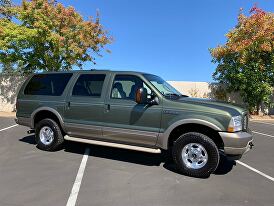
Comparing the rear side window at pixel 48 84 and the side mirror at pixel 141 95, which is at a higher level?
the rear side window at pixel 48 84

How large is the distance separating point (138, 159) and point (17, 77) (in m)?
15.6

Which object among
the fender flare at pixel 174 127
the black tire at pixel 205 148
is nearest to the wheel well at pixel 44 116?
the fender flare at pixel 174 127

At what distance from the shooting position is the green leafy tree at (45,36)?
62.4ft

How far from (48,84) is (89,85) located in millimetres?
1318

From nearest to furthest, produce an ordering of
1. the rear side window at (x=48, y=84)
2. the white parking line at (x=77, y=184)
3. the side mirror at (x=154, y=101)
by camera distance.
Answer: the white parking line at (x=77, y=184)
the side mirror at (x=154, y=101)
the rear side window at (x=48, y=84)

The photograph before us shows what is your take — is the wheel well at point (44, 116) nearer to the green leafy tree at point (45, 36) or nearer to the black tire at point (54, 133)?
the black tire at point (54, 133)

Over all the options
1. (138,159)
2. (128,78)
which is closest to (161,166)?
(138,159)

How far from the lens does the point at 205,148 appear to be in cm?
630

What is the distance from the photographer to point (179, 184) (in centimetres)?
585

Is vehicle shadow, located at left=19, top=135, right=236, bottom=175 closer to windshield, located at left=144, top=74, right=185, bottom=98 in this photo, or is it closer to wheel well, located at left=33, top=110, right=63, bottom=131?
wheel well, located at left=33, top=110, right=63, bottom=131

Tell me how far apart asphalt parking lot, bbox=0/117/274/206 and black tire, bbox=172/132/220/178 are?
0.15m

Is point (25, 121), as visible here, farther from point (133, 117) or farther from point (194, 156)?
point (194, 156)

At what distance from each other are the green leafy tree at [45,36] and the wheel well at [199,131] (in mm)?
14144

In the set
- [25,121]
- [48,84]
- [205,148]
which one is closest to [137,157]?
[205,148]
